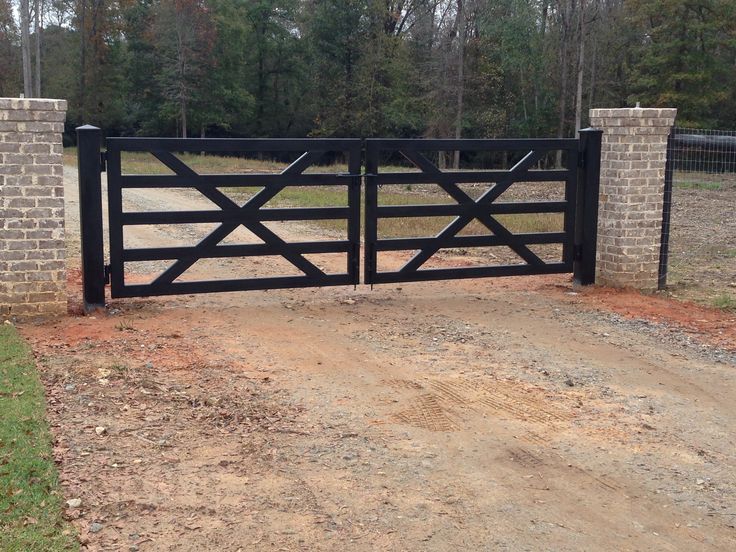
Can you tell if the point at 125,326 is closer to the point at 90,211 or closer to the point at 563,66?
the point at 90,211

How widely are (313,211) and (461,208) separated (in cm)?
177

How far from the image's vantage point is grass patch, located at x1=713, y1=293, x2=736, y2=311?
980 cm

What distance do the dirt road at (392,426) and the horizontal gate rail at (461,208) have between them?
0.79 metres

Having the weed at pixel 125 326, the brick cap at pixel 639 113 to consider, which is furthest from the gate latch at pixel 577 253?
the weed at pixel 125 326

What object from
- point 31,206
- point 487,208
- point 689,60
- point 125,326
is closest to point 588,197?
point 487,208

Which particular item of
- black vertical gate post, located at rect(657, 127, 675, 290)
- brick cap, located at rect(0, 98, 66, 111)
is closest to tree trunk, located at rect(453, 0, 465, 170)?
black vertical gate post, located at rect(657, 127, 675, 290)

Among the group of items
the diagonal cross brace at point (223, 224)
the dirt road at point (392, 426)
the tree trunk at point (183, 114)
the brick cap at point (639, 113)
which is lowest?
the dirt road at point (392, 426)

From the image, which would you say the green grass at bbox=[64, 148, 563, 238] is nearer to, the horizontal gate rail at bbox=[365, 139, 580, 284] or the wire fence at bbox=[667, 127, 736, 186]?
the wire fence at bbox=[667, 127, 736, 186]

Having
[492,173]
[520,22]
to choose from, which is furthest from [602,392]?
[520,22]

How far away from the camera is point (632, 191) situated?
1047cm

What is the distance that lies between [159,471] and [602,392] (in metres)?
3.49

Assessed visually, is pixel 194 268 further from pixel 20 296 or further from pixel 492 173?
pixel 492 173

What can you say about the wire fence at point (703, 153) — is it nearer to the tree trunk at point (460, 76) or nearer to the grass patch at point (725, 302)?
the grass patch at point (725, 302)

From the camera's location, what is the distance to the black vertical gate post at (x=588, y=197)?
1052 cm
